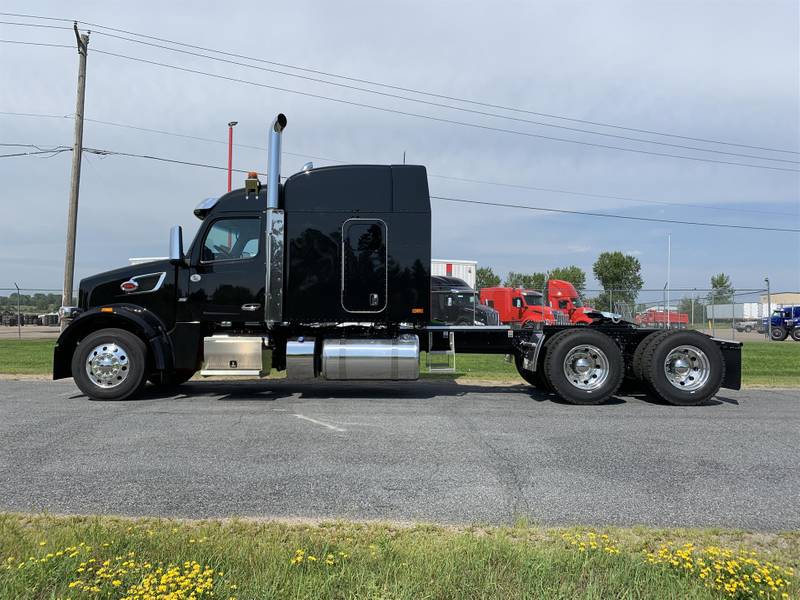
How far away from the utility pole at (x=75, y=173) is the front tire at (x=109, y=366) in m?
8.88

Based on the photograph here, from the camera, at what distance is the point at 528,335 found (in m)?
9.26

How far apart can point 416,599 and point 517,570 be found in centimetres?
58

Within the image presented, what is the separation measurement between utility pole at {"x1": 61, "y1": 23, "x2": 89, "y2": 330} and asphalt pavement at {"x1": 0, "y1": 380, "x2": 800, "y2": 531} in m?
8.78

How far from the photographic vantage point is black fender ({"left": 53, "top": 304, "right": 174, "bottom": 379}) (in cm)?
851

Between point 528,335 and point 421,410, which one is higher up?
point 528,335

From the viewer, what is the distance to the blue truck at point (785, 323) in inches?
1292

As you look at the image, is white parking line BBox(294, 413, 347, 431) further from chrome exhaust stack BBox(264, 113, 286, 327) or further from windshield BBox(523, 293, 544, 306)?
windshield BBox(523, 293, 544, 306)

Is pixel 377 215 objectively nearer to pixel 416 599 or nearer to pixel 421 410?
pixel 421 410

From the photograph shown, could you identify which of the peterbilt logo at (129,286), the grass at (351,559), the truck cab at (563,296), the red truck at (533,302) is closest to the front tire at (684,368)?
the grass at (351,559)

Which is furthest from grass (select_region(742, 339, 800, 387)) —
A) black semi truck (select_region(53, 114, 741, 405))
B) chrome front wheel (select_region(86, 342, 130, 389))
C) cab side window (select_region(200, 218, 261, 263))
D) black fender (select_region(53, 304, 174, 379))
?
chrome front wheel (select_region(86, 342, 130, 389))

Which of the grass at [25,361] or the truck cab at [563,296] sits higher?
the truck cab at [563,296]

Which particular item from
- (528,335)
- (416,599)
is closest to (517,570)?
(416,599)

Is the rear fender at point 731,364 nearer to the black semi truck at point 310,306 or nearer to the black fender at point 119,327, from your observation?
the black semi truck at point 310,306

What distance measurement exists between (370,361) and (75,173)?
1313 cm
